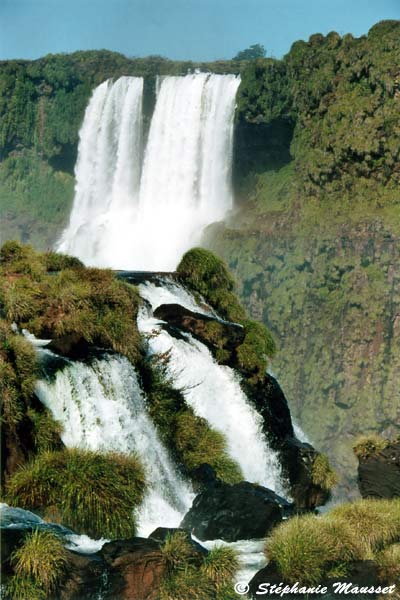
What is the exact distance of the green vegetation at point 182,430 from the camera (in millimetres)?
16078

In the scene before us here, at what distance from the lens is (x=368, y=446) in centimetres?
1988

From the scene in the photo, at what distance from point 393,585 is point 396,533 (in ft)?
5.38

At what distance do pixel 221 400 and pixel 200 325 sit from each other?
198 centimetres

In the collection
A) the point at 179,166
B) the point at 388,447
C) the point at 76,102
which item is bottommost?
the point at 388,447

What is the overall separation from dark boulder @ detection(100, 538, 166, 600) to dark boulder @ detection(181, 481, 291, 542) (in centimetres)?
280

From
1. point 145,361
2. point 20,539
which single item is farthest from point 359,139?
point 20,539

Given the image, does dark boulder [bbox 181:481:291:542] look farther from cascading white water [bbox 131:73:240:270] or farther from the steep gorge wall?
cascading white water [bbox 131:73:240:270]

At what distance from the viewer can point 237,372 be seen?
19078 mm

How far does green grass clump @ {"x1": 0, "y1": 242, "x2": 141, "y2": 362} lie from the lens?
15.8 meters

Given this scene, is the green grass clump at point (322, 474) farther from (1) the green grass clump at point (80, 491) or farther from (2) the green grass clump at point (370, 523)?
(1) the green grass clump at point (80, 491)

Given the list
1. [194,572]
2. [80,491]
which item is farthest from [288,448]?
[194,572]

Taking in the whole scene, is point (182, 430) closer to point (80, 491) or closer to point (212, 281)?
point (80, 491)

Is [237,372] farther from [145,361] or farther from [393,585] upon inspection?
[393,585]

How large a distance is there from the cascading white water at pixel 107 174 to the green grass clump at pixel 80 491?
46.0 m
